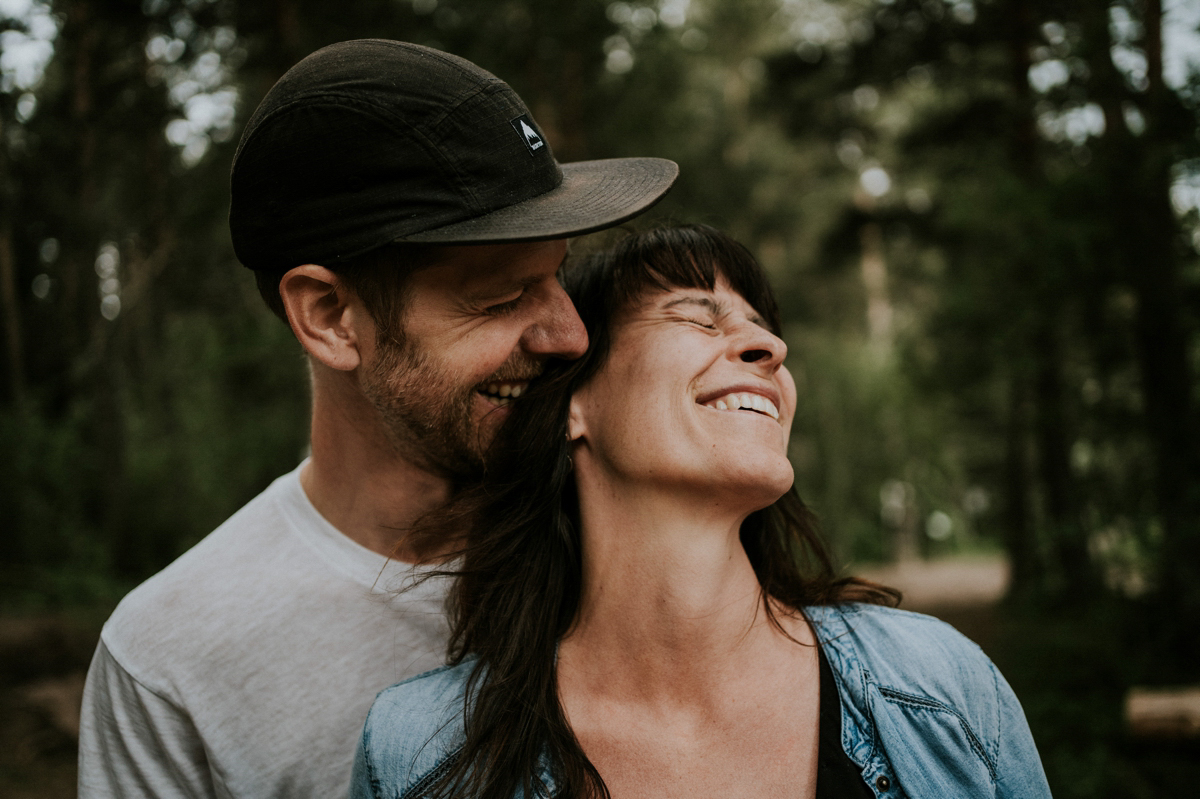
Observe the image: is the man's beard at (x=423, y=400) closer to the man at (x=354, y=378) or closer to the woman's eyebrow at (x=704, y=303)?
the man at (x=354, y=378)

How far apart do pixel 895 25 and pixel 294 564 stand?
11.0 meters

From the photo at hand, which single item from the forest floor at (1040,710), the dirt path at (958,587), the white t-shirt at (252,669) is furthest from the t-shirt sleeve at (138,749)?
the dirt path at (958,587)

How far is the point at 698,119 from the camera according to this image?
1675cm

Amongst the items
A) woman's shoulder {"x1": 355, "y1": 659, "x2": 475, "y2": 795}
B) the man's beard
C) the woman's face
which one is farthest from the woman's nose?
woman's shoulder {"x1": 355, "y1": 659, "x2": 475, "y2": 795}

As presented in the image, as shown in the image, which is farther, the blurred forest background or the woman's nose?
the blurred forest background

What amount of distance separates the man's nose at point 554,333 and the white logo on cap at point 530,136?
34 centimetres

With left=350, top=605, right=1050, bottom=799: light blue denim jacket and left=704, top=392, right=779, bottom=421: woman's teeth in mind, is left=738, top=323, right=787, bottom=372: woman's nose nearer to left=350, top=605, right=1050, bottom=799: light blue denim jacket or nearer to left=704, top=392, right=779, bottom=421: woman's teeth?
left=704, top=392, right=779, bottom=421: woman's teeth

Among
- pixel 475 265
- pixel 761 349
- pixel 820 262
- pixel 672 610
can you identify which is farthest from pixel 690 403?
pixel 820 262

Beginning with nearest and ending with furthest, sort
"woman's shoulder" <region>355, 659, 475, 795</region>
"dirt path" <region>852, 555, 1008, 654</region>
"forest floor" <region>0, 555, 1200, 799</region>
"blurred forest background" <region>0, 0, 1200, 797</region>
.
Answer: "woman's shoulder" <region>355, 659, 475, 795</region>, "forest floor" <region>0, 555, 1200, 799</region>, "blurred forest background" <region>0, 0, 1200, 797</region>, "dirt path" <region>852, 555, 1008, 654</region>

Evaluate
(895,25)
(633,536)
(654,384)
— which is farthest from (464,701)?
(895,25)

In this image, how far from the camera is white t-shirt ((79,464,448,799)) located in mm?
2043

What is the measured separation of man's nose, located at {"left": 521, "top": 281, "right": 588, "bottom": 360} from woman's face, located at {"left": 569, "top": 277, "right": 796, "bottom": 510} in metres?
0.13

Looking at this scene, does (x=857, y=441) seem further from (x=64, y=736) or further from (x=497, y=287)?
(x=497, y=287)

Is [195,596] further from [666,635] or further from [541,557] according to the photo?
[666,635]
